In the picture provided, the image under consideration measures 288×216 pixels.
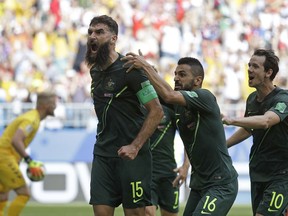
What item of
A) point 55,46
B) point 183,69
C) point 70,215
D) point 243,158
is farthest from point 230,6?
point 183,69

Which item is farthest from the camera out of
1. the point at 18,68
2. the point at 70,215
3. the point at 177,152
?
the point at 18,68

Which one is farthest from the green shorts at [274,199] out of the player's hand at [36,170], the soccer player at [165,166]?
the player's hand at [36,170]

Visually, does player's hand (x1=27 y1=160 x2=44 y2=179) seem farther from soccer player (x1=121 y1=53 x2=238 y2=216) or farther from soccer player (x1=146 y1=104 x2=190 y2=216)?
soccer player (x1=121 y1=53 x2=238 y2=216)

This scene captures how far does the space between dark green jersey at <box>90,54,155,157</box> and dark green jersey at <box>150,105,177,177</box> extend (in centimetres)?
253

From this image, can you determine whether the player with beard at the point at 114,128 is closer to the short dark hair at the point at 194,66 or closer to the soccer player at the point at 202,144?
the soccer player at the point at 202,144

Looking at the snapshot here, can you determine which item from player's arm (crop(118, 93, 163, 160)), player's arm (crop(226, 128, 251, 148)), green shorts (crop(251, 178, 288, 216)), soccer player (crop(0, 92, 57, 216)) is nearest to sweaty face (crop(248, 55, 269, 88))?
player's arm (crop(226, 128, 251, 148))

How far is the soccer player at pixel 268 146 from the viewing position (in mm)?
10375

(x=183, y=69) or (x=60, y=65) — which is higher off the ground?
(x=183, y=69)

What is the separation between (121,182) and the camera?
9.91 meters

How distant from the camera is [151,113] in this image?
9.66 metres

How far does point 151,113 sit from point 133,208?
103cm

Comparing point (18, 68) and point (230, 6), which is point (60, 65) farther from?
point (230, 6)

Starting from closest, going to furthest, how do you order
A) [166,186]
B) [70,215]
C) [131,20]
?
[166,186], [70,215], [131,20]

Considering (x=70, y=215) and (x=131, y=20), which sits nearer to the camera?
(x=70, y=215)
